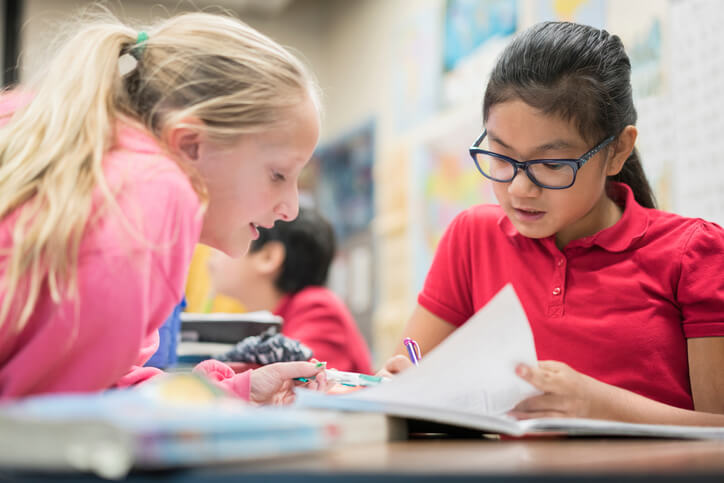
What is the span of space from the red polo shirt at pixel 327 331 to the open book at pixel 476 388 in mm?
1139

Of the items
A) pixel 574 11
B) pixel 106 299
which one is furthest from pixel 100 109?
pixel 574 11

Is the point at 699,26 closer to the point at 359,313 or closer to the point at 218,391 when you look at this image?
the point at 218,391

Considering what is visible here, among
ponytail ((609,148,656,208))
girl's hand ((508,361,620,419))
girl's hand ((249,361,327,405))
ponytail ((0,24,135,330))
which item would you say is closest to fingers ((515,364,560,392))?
girl's hand ((508,361,620,419))

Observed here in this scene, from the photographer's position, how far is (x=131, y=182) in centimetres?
58

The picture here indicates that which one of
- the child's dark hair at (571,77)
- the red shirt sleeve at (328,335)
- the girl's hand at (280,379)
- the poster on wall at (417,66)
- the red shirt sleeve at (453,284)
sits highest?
the poster on wall at (417,66)

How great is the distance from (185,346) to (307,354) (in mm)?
426

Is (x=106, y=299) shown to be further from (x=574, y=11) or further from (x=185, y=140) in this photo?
(x=574, y=11)

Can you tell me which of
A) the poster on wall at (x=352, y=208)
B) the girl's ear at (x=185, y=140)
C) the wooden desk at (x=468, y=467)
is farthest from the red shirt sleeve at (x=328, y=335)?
the poster on wall at (x=352, y=208)

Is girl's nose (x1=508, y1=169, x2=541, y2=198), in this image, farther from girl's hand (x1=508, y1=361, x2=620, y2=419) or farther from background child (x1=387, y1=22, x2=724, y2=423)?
girl's hand (x1=508, y1=361, x2=620, y2=419)

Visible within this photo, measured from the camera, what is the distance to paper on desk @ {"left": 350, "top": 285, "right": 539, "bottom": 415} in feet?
1.74

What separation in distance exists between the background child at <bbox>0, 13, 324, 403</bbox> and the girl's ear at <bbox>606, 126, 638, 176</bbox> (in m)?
0.40

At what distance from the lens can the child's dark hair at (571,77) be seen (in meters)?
0.91

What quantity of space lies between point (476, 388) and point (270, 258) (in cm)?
151

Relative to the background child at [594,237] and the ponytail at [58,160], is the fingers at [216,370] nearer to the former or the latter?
the background child at [594,237]
